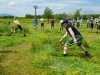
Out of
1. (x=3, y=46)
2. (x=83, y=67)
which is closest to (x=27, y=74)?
(x=83, y=67)

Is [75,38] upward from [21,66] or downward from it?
upward

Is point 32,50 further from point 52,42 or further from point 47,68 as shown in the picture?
point 47,68

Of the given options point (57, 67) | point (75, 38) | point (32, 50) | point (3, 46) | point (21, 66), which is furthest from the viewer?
point (3, 46)

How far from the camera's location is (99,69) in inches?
290

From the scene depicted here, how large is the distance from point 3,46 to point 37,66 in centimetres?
546

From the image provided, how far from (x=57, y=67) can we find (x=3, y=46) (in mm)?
6546

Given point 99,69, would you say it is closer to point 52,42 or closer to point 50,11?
point 52,42

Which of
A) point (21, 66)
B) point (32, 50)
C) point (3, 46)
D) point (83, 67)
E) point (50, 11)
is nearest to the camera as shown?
point (83, 67)

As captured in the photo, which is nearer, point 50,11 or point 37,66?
point 37,66

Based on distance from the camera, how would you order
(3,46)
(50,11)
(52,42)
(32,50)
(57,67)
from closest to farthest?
(57,67)
(32,50)
(52,42)
(3,46)
(50,11)

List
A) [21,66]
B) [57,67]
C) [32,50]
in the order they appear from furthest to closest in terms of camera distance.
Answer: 1. [32,50]
2. [21,66]
3. [57,67]

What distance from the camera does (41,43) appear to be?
1109 centimetres

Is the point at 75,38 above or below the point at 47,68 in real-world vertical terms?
above

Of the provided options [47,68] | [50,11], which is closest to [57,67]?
[47,68]
